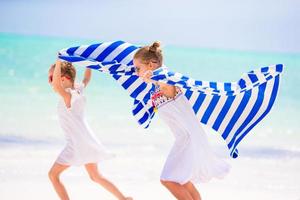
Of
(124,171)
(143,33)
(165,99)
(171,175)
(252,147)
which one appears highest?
(165,99)

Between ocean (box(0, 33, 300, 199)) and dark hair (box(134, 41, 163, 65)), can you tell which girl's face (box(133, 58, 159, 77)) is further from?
ocean (box(0, 33, 300, 199))

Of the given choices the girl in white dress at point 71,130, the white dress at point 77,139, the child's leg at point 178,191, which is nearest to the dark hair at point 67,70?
the girl in white dress at point 71,130

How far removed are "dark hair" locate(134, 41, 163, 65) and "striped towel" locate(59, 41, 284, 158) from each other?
0.89ft

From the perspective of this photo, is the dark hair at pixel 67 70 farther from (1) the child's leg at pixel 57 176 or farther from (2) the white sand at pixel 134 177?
(2) the white sand at pixel 134 177

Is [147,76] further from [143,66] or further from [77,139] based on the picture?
[77,139]

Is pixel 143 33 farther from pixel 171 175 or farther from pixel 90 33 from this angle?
pixel 171 175

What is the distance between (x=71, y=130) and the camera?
20.6ft

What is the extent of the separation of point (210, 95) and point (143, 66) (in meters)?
0.64

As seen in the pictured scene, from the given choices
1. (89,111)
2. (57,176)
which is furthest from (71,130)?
(89,111)

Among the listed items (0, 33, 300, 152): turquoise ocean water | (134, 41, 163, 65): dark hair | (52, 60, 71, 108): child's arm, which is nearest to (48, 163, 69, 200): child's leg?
(52, 60, 71, 108): child's arm

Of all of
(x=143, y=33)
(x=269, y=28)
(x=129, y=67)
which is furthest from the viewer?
(x=143, y=33)

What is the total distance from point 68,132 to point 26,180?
5.15ft

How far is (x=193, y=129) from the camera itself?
582 centimetres

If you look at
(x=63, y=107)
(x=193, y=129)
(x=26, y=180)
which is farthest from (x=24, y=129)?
(x=193, y=129)
